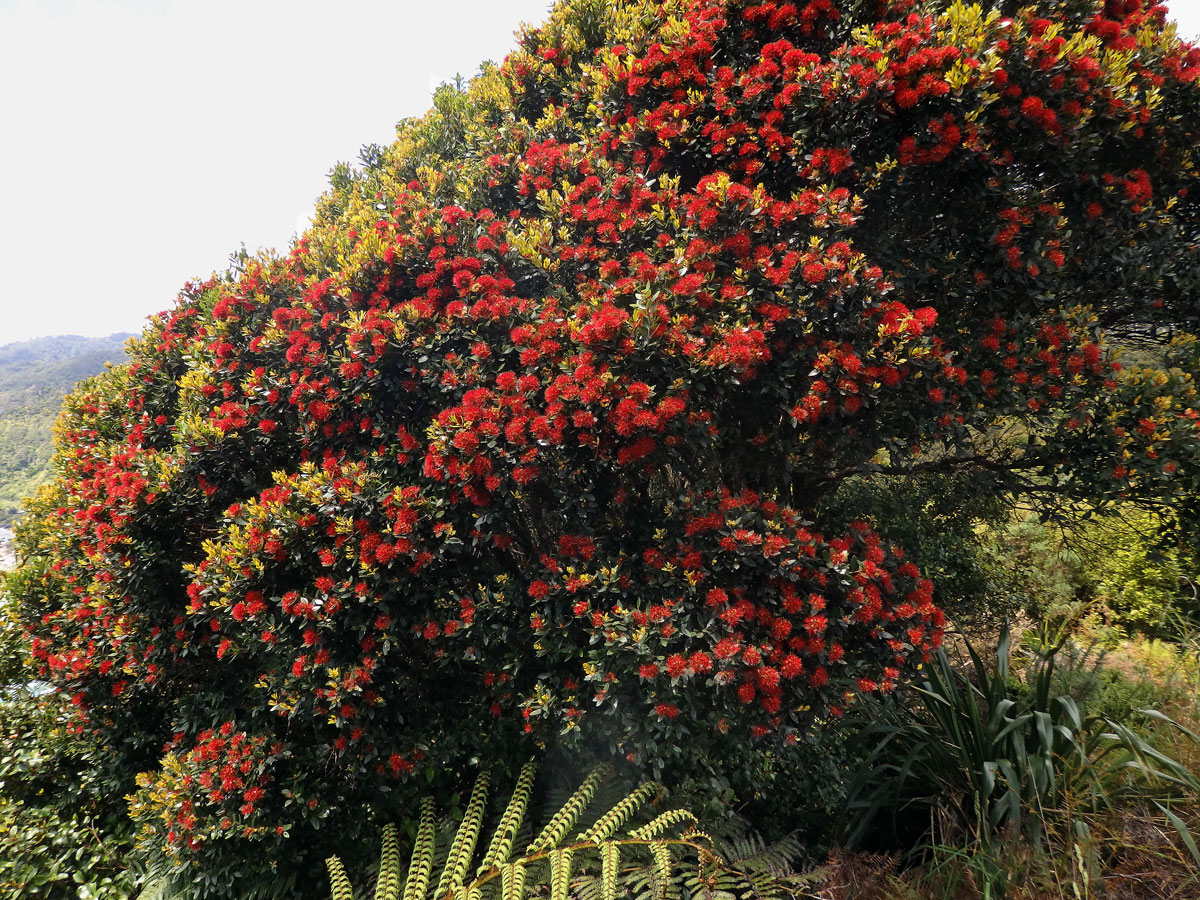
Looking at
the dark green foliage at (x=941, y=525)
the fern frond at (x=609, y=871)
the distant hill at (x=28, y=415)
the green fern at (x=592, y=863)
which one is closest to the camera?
the fern frond at (x=609, y=871)

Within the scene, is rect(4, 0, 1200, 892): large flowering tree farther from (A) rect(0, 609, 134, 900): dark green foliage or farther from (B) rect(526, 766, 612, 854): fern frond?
(A) rect(0, 609, 134, 900): dark green foliage

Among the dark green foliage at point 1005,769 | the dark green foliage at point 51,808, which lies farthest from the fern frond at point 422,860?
the dark green foliage at point 1005,769

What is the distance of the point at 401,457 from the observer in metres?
3.64

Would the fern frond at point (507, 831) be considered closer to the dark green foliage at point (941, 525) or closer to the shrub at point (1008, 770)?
the shrub at point (1008, 770)

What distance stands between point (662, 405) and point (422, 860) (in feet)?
9.34

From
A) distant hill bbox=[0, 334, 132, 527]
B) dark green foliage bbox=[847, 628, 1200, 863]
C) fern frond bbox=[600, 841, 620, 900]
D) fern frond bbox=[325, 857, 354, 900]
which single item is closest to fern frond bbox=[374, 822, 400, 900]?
fern frond bbox=[325, 857, 354, 900]

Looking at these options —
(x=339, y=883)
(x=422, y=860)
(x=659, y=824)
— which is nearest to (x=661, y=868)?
(x=659, y=824)

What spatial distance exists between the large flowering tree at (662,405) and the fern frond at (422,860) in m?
0.28

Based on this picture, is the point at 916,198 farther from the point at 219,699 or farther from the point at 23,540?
the point at 23,540

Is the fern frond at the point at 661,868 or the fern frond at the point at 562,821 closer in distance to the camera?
the fern frond at the point at 661,868

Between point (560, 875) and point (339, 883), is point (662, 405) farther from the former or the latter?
point (339, 883)

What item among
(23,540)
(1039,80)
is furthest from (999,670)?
(23,540)

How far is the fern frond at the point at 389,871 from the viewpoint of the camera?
3004 millimetres

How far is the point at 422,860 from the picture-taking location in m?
3.06
